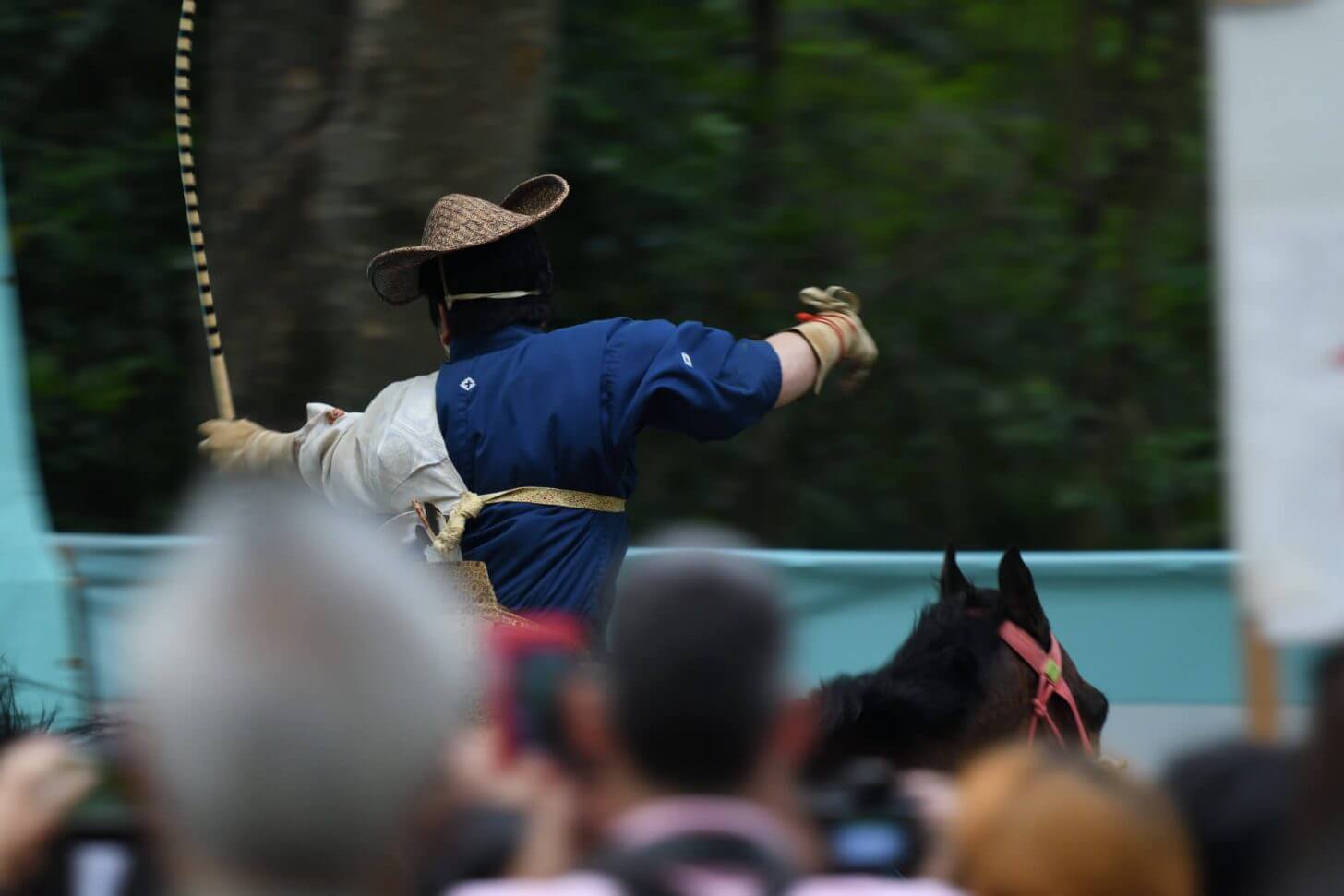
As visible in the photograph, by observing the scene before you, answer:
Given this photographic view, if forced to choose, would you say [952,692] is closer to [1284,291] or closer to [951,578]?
[951,578]

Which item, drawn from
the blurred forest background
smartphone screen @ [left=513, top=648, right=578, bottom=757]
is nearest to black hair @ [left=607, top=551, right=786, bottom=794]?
smartphone screen @ [left=513, top=648, right=578, bottom=757]

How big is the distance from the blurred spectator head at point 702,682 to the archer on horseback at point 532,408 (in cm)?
159

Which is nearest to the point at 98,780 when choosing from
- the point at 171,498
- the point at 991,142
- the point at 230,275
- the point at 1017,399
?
the point at 230,275

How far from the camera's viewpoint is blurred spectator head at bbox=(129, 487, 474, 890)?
1368 millimetres

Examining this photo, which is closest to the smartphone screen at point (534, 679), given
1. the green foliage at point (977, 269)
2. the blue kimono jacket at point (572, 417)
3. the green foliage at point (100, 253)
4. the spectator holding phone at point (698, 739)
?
the blue kimono jacket at point (572, 417)

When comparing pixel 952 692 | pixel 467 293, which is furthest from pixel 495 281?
pixel 952 692

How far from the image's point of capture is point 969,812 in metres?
1.74

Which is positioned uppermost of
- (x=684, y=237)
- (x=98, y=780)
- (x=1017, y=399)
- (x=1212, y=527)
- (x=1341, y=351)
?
(x=1341, y=351)

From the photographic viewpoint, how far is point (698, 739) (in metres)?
1.62

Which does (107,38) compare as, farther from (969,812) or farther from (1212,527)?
(969,812)

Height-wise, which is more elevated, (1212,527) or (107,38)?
(107,38)

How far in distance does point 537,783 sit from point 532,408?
1430 mm

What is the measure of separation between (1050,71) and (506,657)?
5.60 metres

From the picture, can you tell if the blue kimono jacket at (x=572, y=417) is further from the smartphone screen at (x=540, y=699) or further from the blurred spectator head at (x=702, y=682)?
the blurred spectator head at (x=702, y=682)
